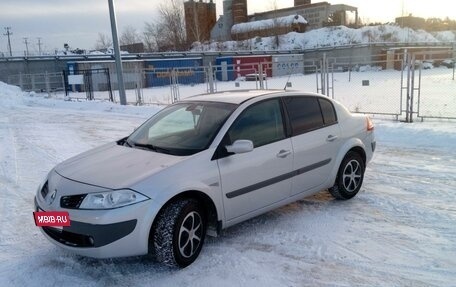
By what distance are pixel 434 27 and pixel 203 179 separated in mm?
106930

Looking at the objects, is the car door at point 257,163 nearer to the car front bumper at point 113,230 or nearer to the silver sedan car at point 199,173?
the silver sedan car at point 199,173

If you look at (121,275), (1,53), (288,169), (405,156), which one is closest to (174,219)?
(121,275)

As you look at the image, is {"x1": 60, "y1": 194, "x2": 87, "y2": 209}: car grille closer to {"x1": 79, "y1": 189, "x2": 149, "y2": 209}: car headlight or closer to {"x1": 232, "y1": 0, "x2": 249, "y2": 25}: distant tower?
{"x1": 79, "y1": 189, "x2": 149, "y2": 209}: car headlight

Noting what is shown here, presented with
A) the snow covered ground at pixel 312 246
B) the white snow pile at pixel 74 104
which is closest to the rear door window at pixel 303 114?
the snow covered ground at pixel 312 246

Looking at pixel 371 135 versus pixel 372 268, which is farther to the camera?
pixel 371 135

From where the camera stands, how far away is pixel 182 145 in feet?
13.8

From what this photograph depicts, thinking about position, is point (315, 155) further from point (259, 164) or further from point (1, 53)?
point (1, 53)

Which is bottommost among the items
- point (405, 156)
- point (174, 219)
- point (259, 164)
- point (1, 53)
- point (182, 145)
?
point (405, 156)

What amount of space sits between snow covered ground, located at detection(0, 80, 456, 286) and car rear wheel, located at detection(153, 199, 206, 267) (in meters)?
0.14

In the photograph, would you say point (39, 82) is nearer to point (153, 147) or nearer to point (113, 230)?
point (153, 147)

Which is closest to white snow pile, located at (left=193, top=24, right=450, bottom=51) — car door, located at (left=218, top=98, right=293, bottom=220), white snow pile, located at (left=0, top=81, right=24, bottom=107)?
white snow pile, located at (left=0, top=81, right=24, bottom=107)

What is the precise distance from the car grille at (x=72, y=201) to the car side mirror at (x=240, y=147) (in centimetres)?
144

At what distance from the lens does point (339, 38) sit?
240 feet

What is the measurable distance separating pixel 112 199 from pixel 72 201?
40 centimetres
